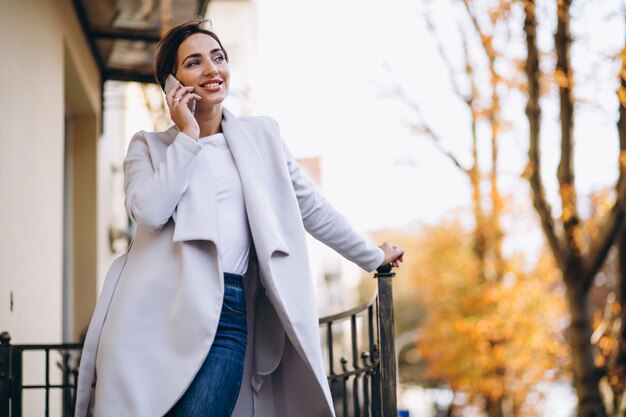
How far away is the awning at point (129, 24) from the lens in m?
7.54

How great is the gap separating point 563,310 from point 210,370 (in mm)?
19343

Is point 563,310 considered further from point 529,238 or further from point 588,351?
point 588,351

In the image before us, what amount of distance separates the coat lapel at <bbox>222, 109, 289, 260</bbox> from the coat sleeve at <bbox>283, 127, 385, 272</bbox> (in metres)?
0.18

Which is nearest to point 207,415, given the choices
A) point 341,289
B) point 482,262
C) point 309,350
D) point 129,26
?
point 309,350

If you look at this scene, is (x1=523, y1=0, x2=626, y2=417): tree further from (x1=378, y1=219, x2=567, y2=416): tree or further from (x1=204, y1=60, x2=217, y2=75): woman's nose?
(x1=378, y1=219, x2=567, y2=416): tree

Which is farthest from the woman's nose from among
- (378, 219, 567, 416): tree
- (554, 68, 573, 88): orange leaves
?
(378, 219, 567, 416): tree

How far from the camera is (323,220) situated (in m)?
3.33

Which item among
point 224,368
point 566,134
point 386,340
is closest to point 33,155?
point 386,340

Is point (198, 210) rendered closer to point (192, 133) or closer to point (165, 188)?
point (165, 188)

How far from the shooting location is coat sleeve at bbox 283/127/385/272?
3285mm

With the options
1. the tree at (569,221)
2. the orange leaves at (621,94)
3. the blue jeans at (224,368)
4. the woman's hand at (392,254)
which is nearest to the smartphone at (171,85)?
the blue jeans at (224,368)

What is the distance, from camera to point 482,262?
18.1 metres

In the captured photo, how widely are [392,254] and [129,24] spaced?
5112mm

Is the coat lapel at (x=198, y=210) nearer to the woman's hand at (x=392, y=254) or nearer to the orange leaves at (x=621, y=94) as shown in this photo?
the woman's hand at (x=392, y=254)
